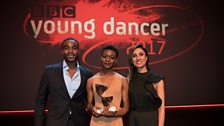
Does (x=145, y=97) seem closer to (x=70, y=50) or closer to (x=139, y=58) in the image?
(x=139, y=58)

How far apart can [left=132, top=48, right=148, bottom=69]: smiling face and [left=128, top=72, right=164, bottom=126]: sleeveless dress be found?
0.46 ft

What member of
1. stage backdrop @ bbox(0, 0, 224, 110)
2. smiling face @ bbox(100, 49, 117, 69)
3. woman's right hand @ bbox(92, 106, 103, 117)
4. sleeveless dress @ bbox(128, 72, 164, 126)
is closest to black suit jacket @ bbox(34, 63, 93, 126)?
woman's right hand @ bbox(92, 106, 103, 117)

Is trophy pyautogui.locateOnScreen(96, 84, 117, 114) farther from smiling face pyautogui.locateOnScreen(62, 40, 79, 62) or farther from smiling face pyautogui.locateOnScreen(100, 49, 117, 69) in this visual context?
smiling face pyautogui.locateOnScreen(62, 40, 79, 62)

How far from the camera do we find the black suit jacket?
2.67m

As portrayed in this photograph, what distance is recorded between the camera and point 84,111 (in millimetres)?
2791

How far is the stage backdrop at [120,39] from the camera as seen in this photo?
4.26 meters

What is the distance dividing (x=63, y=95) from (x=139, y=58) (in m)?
0.78

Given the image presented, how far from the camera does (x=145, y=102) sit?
2.78m

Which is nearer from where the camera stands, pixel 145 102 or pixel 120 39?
pixel 145 102

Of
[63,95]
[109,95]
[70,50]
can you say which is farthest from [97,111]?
[70,50]

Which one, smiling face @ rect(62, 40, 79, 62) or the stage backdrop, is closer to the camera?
smiling face @ rect(62, 40, 79, 62)

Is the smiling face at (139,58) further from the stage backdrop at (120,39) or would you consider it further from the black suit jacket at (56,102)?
the stage backdrop at (120,39)

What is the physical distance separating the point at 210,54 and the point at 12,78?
3056 mm

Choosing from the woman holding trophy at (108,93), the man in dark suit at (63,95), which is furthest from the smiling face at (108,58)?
the man in dark suit at (63,95)
